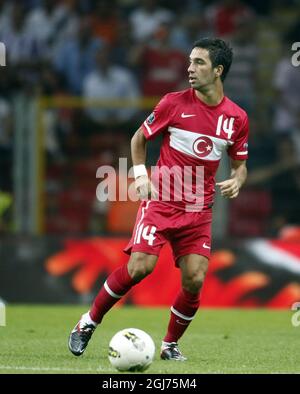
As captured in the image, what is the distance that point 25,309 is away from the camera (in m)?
12.7

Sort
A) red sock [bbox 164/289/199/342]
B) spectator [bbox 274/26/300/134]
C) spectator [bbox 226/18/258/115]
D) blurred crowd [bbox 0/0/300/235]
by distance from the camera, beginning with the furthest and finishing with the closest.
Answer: spectator [bbox 274/26/300/134]
spectator [bbox 226/18/258/115]
blurred crowd [bbox 0/0/300/235]
red sock [bbox 164/289/199/342]

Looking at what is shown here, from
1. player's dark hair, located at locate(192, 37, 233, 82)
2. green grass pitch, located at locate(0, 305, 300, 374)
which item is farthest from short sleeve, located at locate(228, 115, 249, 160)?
green grass pitch, located at locate(0, 305, 300, 374)

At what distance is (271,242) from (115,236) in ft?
6.34

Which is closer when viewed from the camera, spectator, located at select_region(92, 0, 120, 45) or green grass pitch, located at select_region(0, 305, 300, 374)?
green grass pitch, located at select_region(0, 305, 300, 374)

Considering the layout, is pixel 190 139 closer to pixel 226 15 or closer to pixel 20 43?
pixel 20 43

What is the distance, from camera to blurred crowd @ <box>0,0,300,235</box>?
14.4 m

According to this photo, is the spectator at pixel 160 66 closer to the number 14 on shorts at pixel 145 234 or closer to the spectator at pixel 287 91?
the spectator at pixel 287 91

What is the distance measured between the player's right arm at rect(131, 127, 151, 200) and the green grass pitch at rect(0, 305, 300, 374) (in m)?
1.20

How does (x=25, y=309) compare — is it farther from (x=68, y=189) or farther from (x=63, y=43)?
(x=63, y=43)

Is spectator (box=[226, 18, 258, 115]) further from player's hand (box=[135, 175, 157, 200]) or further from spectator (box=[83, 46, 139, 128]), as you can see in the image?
player's hand (box=[135, 175, 157, 200])

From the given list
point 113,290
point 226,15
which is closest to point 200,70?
point 113,290

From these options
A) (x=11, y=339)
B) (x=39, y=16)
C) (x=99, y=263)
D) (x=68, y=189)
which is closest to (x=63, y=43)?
(x=39, y=16)

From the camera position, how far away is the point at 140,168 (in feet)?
25.9

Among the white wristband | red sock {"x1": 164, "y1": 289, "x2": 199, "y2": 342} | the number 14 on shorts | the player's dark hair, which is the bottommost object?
red sock {"x1": 164, "y1": 289, "x2": 199, "y2": 342}
